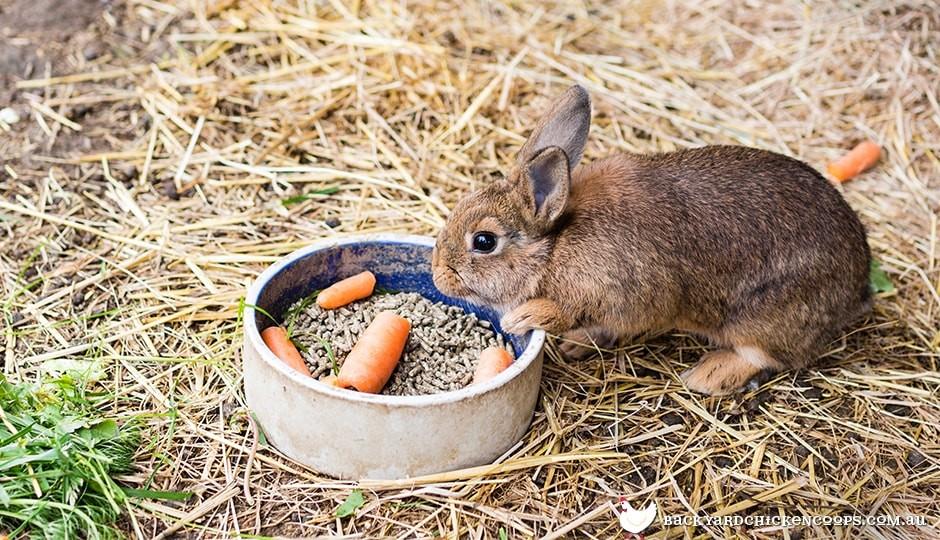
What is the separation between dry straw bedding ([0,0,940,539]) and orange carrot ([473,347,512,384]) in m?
0.30

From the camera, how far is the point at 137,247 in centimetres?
459

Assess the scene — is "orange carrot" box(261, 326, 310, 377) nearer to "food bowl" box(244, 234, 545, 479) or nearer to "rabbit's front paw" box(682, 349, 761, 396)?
"food bowl" box(244, 234, 545, 479)

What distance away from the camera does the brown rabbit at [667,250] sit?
388 centimetres

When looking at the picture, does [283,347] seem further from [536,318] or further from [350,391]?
[536,318]

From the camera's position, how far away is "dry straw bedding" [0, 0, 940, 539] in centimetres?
360

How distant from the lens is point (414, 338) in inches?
157

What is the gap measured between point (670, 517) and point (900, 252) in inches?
91.1

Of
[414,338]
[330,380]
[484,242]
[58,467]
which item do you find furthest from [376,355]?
[58,467]

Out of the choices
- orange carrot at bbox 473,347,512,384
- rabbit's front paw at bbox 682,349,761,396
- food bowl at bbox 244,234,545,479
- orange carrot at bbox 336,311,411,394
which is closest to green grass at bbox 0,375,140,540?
food bowl at bbox 244,234,545,479

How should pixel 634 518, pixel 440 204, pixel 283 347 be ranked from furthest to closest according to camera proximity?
pixel 440 204 < pixel 283 347 < pixel 634 518

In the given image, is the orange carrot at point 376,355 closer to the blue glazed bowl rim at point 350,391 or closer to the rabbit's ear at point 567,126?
the blue glazed bowl rim at point 350,391

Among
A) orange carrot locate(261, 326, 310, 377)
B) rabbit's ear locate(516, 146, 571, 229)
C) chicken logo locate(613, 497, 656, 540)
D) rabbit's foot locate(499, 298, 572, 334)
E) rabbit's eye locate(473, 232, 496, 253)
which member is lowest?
chicken logo locate(613, 497, 656, 540)

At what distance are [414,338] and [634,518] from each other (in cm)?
111

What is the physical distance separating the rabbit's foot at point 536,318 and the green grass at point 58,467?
4.66 ft
